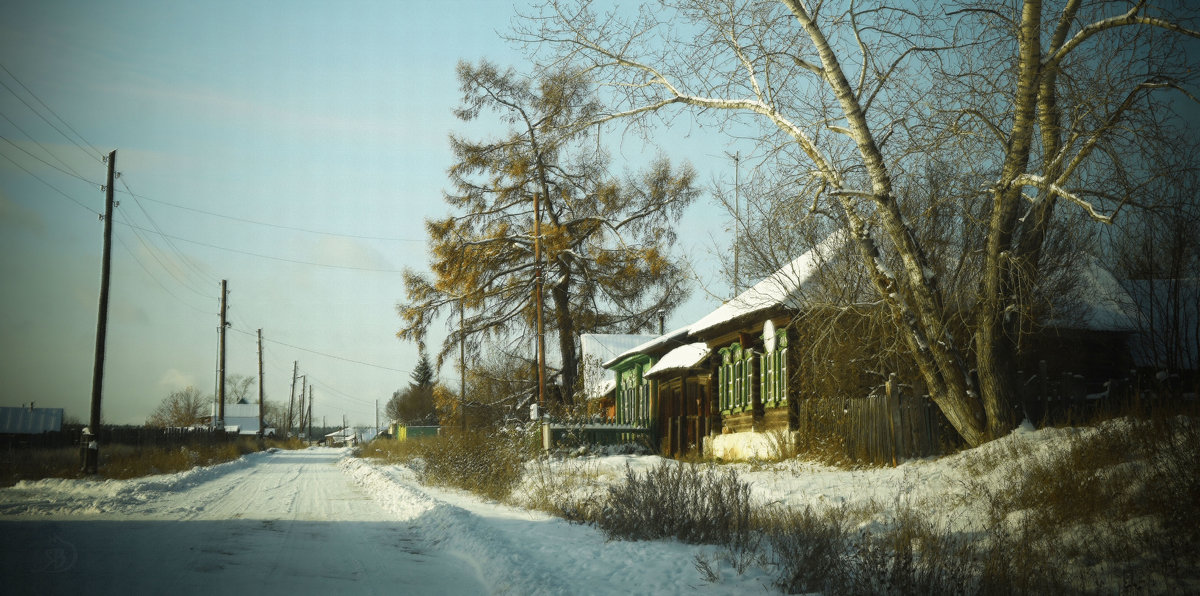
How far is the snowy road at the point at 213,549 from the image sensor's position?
5.91 meters

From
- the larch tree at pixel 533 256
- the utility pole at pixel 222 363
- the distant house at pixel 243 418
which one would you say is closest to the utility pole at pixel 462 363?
the larch tree at pixel 533 256

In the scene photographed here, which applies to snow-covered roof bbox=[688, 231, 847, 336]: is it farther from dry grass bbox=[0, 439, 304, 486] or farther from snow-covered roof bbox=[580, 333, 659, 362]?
dry grass bbox=[0, 439, 304, 486]

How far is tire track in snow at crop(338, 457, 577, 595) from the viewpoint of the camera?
615 cm

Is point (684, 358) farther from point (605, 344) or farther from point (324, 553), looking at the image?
point (324, 553)

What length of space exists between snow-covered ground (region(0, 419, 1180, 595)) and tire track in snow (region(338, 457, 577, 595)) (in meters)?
0.02

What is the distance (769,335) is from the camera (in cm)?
1784

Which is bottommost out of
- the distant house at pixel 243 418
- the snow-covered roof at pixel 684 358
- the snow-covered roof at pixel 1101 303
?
the distant house at pixel 243 418

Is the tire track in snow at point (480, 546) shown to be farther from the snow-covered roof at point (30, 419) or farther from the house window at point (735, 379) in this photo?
the snow-covered roof at point (30, 419)

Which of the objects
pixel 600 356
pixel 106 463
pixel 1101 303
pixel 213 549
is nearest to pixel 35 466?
pixel 106 463

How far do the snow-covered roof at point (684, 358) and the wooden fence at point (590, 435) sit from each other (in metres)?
1.88

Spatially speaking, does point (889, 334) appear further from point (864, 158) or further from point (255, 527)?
point (255, 527)

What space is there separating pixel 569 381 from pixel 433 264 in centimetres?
741

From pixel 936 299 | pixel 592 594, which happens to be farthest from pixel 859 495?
pixel 592 594

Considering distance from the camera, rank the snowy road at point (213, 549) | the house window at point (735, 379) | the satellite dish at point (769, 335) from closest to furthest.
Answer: the snowy road at point (213, 549) < the satellite dish at point (769, 335) < the house window at point (735, 379)
